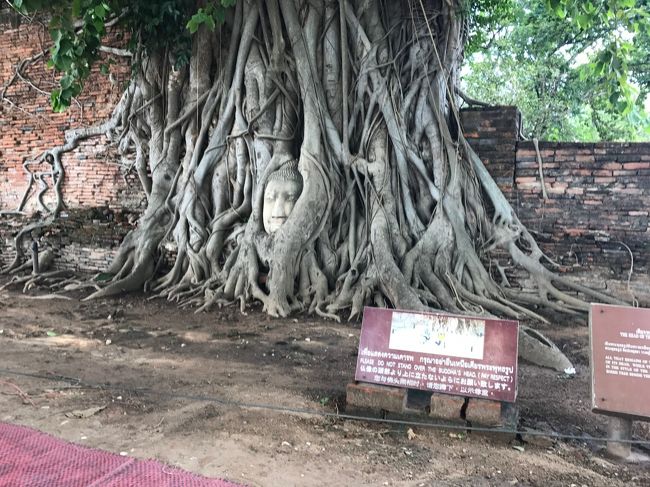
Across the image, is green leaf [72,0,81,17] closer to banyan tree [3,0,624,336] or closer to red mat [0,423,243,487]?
banyan tree [3,0,624,336]

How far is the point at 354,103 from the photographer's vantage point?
6.07 meters

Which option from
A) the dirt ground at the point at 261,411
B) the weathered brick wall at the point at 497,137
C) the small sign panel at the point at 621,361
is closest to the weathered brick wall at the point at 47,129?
the dirt ground at the point at 261,411

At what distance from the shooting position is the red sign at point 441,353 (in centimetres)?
261

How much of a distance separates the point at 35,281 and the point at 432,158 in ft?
16.9

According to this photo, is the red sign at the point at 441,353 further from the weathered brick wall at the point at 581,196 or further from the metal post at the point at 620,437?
the weathered brick wall at the point at 581,196

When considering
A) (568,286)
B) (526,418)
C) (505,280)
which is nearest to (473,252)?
(505,280)

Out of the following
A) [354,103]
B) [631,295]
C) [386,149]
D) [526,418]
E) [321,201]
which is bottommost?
[526,418]

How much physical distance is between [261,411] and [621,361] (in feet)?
5.90

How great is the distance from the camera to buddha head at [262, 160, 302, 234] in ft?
18.9

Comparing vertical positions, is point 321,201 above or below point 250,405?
above

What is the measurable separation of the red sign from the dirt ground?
0.81 ft

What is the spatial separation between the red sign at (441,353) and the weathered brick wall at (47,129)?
549cm

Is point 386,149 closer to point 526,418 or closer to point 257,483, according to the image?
point 526,418

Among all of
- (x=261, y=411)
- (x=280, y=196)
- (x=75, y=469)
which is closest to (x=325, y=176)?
(x=280, y=196)
